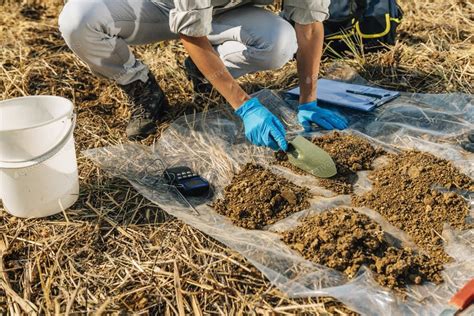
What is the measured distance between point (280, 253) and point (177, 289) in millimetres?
347

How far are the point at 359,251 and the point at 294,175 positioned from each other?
0.59m

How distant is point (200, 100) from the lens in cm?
297

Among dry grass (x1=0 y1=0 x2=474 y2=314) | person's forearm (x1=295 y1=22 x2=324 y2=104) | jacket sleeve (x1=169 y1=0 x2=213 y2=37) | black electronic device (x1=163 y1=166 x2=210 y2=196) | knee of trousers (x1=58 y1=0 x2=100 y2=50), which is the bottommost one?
dry grass (x1=0 y1=0 x2=474 y2=314)

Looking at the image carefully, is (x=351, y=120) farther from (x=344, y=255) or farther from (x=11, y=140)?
(x=11, y=140)

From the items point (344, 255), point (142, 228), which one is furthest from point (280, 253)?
point (142, 228)

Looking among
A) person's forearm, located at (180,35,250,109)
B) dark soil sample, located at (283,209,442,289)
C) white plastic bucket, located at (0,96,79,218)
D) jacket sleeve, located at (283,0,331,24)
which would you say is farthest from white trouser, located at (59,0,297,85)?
dark soil sample, located at (283,209,442,289)

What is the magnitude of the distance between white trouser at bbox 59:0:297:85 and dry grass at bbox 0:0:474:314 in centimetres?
29

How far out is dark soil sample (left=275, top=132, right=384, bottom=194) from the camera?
7.47 ft

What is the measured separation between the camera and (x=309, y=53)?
2645mm

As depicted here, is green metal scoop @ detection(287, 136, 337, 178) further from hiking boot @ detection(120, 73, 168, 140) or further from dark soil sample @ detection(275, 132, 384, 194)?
hiking boot @ detection(120, 73, 168, 140)

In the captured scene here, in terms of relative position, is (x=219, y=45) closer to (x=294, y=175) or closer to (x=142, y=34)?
(x=142, y=34)

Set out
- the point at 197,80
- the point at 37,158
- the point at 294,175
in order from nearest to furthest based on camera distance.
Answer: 1. the point at 37,158
2. the point at 294,175
3. the point at 197,80

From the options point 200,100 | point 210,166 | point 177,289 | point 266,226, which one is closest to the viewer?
point 177,289

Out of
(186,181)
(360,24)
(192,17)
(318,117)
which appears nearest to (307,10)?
(318,117)
